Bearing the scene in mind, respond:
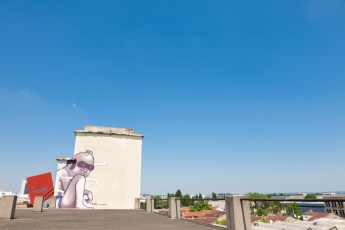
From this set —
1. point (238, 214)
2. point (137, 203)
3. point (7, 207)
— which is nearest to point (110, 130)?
point (137, 203)

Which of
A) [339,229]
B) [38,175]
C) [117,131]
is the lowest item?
[339,229]

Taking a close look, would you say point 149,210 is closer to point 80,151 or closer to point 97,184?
point 97,184

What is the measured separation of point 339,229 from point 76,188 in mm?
20758

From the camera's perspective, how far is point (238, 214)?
600 centimetres

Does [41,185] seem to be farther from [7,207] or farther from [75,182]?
[7,207]

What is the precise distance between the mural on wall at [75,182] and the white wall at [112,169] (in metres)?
0.40

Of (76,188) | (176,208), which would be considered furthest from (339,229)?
(76,188)

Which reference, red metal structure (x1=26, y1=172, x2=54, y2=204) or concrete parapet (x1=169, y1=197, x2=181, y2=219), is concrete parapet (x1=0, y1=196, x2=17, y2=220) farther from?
red metal structure (x1=26, y1=172, x2=54, y2=204)

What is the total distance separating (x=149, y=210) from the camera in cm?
1458

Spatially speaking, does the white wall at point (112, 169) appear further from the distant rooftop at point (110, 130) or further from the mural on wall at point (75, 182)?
the mural on wall at point (75, 182)

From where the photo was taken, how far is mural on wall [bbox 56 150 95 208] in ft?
62.0

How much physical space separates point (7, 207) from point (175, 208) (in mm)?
7175

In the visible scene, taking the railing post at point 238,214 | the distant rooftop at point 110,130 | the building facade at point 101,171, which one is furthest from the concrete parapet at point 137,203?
the railing post at point 238,214

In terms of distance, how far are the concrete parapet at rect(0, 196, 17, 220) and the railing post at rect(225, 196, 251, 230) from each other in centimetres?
885
